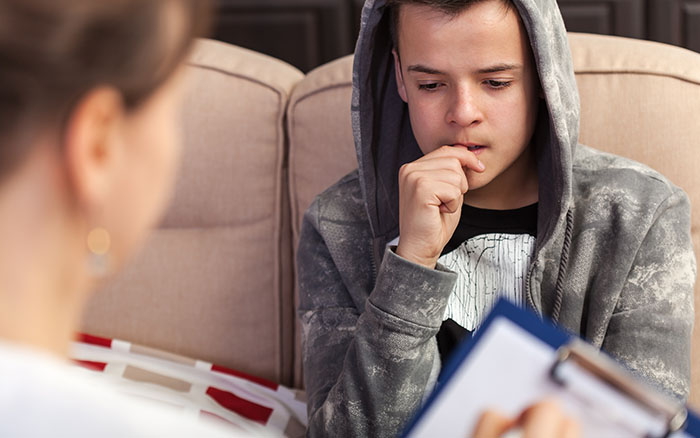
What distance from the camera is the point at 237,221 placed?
166cm

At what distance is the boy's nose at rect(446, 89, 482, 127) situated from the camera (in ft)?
3.70

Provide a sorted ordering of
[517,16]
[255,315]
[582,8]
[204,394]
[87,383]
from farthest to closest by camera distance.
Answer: [582,8]
[255,315]
[204,394]
[517,16]
[87,383]

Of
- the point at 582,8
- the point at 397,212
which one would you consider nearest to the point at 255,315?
the point at 397,212

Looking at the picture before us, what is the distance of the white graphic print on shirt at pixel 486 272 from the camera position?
4.09ft

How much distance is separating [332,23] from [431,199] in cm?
112

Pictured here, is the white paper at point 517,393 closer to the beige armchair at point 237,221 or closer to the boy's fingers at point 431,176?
the boy's fingers at point 431,176

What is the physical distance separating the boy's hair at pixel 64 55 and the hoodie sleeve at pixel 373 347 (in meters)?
0.69

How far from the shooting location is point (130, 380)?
5.18ft

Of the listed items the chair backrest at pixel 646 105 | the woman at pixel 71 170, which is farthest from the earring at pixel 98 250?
the chair backrest at pixel 646 105

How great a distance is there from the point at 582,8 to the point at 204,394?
132cm

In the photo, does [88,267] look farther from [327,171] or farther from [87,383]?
[327,171]

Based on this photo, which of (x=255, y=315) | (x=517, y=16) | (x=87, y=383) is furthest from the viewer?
(x=255, y=315)

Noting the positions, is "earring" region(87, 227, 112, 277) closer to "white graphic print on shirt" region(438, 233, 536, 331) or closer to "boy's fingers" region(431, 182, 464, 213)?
"boy's fingers" region(431, 182, 464, 213)

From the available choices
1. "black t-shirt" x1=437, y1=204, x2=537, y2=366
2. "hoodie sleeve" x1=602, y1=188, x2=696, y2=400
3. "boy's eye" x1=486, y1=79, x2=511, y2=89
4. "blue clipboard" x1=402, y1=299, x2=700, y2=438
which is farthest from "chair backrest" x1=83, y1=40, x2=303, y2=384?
"blue clipboard" x1=402, y1=299, x2=700, y2=438
